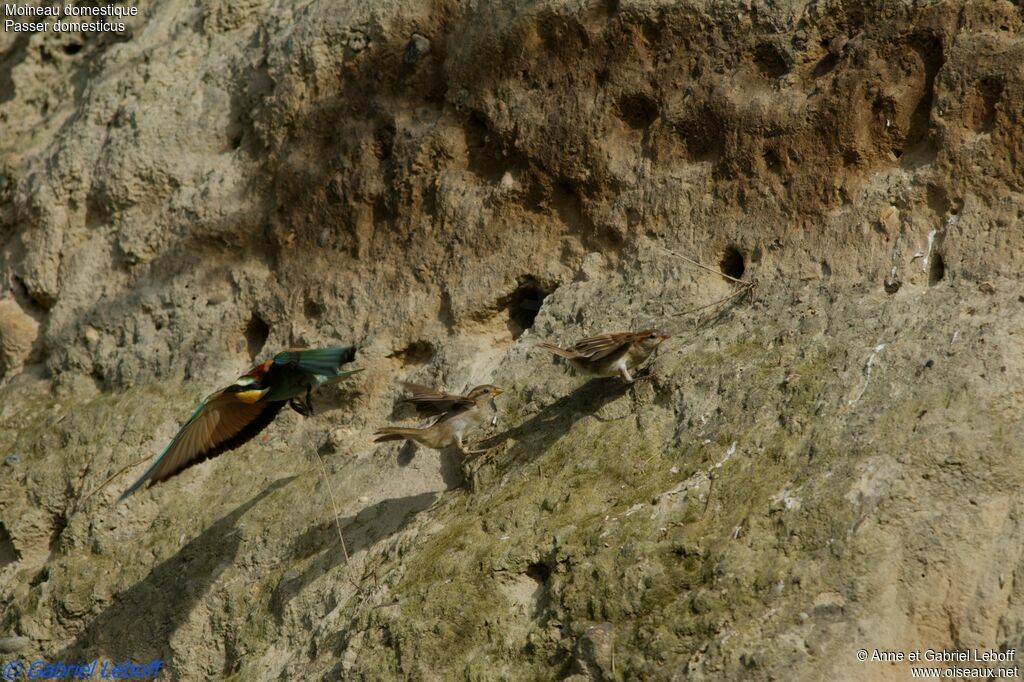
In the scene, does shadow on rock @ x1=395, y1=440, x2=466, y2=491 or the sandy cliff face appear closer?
the sandy cliff face

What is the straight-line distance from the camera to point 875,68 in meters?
4.77

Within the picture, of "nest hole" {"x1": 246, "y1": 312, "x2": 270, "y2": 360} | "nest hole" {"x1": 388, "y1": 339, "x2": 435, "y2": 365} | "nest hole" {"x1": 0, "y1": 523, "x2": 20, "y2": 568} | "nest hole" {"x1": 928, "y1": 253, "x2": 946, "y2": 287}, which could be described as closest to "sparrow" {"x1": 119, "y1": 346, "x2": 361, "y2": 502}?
"nest hole" {"x1": 388, "y1": 339, "x2": 435, "y2": 365}

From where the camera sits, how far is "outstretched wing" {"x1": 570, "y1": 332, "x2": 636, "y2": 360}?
4.64 m

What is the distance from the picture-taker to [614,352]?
4.66 m

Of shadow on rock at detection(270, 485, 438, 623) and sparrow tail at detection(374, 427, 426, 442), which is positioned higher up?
sparrow tail at detection(374, 427, 426, 442)

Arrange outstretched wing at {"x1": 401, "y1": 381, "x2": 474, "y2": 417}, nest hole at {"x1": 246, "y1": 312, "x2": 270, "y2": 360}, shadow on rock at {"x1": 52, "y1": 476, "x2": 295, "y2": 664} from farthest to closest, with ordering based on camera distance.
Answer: nest hole at {"x1": 246, "y1": 312, "x2": 270, "y2": 360}
shadow on rock at {"x1": 52, "y1": 476, "x2": 295, "y2": 664}
outstretched wing at {"x1": 401, "y1": 381, "x2": 474, "y2": 417}

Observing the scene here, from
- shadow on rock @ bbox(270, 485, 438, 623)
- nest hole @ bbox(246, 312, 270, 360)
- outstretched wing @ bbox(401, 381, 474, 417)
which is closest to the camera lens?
outstretched wing @ bbox(401, 381, 474, 417)

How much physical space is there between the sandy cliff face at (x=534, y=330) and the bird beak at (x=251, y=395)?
19.9 inches

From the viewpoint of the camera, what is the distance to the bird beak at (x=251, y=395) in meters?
5.29

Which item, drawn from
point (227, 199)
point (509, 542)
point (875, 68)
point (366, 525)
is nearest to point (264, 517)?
point (366, 525)

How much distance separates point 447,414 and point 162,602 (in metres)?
1.65

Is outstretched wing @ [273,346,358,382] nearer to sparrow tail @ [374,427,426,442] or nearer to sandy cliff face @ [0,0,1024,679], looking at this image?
sparrow tail @ [374,427,426,442]

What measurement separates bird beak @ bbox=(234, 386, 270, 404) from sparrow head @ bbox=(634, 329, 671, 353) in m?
1.71

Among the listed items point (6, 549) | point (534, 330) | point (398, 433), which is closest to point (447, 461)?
point (398, 433)
